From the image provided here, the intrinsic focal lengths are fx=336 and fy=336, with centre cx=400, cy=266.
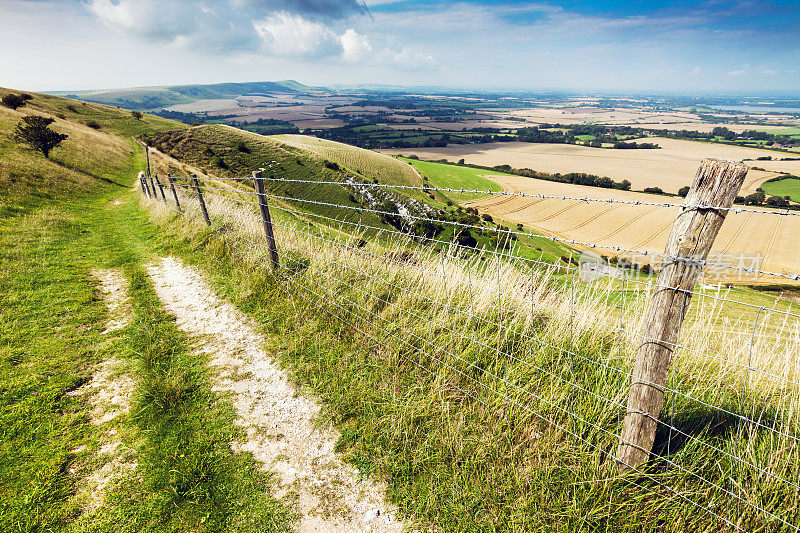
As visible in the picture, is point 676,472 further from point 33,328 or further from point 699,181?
point 33,328

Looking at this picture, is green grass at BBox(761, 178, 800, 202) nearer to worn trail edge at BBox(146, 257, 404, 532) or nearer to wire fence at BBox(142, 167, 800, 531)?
wire fence at BBox(142, 167, 800, 531)

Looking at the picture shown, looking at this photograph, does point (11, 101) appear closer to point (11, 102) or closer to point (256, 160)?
point (11, 102)

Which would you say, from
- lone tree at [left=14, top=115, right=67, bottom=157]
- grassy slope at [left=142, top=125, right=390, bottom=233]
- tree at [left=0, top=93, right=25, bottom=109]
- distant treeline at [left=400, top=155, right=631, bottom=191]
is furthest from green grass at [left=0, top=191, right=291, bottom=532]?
distant treeline at [left=400, top=155, right=631, bottom=191]

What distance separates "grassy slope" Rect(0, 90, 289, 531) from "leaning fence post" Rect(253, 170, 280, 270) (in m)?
2.28

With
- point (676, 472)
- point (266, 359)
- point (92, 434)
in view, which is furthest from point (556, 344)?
point (92, 434)

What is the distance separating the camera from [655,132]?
5782 inches

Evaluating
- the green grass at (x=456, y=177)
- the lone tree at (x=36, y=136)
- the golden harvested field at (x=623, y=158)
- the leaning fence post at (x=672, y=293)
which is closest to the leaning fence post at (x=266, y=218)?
the leaning fence post at (x=672, y=293)

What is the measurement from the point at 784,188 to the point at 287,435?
82.6 m

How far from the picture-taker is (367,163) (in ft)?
269

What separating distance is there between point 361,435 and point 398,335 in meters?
1.50

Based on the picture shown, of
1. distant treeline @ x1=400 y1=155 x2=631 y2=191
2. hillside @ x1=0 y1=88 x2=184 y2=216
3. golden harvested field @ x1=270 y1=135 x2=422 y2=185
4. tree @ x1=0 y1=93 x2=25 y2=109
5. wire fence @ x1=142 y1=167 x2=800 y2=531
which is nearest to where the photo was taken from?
wire fence @ x1=142 y1=167 x2=800 y2=531

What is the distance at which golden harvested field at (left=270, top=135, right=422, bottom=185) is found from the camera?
7719cm

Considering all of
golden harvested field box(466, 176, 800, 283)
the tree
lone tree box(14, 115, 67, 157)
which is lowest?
golden harvested field box(466, 176, 800, 283)

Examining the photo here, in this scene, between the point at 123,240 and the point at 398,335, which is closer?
the point at 398,335
